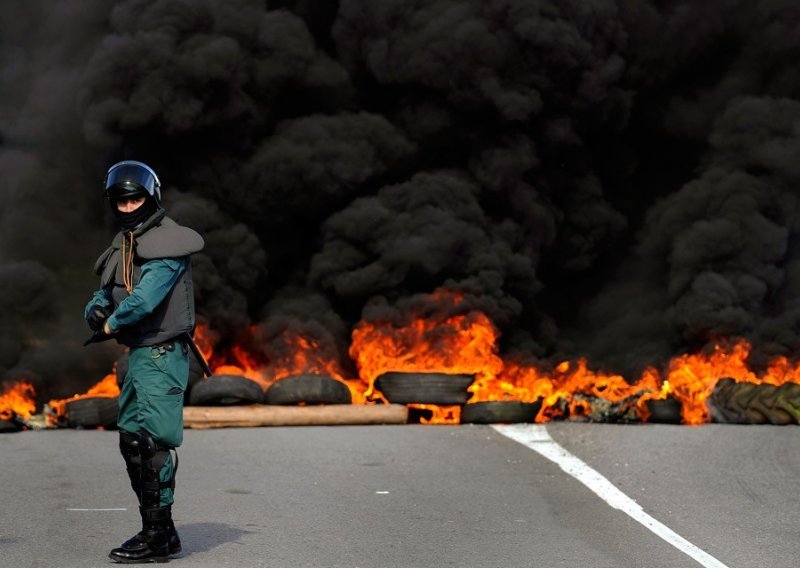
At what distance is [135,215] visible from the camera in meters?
7.32

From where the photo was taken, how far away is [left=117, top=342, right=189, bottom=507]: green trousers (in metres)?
7.00

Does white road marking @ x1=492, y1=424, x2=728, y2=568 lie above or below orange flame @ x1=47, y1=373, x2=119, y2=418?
below

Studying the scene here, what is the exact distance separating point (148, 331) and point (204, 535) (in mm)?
1741

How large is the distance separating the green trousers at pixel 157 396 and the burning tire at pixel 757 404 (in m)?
10.6

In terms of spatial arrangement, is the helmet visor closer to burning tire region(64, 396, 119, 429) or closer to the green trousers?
the green trousers

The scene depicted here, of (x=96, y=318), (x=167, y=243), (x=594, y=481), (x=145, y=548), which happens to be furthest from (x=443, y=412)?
(x=96, y=318)

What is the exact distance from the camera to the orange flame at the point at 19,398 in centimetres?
1827

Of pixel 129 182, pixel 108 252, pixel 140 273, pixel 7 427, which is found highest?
pixel 129 182

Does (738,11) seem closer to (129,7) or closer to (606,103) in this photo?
(606,103)

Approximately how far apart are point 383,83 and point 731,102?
669cm

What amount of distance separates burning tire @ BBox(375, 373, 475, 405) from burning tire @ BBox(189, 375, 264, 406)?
198 cm

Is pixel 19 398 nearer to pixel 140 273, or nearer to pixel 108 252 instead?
pixel 108 252

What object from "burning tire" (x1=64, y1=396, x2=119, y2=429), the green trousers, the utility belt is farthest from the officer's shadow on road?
"burning tire" (x1=64, y1=396, x2=119, y2=429)

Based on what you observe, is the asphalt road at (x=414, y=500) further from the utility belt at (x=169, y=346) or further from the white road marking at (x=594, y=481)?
the utility belt at (x=169, y=346)
